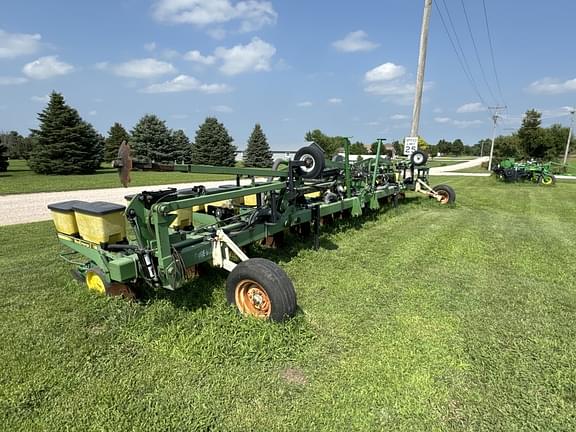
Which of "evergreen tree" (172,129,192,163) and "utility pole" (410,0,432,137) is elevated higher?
"utility pole" (410,0,432,137)

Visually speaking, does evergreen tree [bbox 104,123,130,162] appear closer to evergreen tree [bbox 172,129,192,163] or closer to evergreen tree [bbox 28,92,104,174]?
evergreen tree [bbox 172,129,192,163]

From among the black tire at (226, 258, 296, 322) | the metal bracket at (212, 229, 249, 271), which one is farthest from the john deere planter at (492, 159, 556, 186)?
the black tire at (226, 258, 296, 322)

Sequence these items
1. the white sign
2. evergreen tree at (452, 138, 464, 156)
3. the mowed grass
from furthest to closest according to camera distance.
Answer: evergreen tree at (452, 138, 464, 156) < the white sign < the mowed grass

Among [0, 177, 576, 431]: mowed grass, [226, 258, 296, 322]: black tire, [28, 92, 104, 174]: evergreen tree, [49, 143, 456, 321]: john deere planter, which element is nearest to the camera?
[0, 177, 576, 431]: mowed grass

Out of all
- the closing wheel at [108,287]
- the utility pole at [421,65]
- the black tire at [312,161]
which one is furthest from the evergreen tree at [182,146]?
the closing wheel at [108,287]

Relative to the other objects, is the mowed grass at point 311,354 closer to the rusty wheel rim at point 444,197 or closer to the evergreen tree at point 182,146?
the rusty wheel rim at point 444,197

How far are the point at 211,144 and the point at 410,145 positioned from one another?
29862 millimetres

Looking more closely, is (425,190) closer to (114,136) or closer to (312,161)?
(312,161)

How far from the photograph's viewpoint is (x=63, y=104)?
92.7 ft

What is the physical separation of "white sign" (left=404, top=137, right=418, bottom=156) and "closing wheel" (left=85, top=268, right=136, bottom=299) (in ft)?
33.6

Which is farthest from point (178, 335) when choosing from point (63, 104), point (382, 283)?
point (63, 104)

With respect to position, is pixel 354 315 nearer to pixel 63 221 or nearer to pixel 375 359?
pixel 375 359

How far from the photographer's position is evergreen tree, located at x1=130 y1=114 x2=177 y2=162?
3409 cm

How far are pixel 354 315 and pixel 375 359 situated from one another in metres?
0.81
